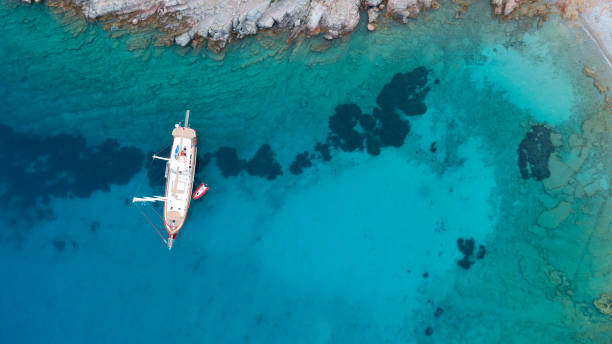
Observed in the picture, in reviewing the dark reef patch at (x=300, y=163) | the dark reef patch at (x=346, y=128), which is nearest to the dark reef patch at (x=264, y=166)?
the dark reef patch at (x=300, y=163)

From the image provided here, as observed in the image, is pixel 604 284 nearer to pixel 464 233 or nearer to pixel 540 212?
pixel 540 212

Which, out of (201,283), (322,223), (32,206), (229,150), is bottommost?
(322,223)

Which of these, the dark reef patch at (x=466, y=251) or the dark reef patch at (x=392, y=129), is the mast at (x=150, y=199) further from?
the dark reef patch at (x=466, y=251)

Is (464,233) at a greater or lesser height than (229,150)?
lesser

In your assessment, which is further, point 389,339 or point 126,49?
point 126,49

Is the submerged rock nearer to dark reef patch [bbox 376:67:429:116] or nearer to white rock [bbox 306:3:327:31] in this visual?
dark reef patch [bbox 376:67:429:116]

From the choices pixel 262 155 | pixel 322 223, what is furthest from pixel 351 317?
pixel 262 155

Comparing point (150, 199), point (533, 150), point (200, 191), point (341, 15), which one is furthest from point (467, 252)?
point (150, 199)
